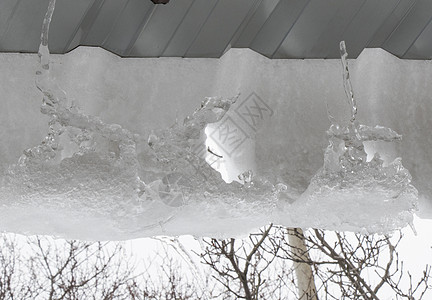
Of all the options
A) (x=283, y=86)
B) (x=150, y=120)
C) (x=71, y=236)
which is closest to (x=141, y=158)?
(x=150, y=120)

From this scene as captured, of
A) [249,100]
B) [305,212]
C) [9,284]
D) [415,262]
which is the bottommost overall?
[305,212]

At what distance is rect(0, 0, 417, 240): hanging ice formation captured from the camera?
0.83 m

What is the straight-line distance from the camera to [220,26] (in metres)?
0.92

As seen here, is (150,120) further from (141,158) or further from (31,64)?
(31,64)

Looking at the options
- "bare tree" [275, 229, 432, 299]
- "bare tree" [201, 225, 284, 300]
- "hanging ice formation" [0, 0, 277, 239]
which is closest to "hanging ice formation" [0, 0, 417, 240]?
"hanging ice formation" [0, 0, 277, 239]

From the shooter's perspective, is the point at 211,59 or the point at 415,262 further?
the point at 415,262

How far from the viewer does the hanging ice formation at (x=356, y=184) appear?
89cm

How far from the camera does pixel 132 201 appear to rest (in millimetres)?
844

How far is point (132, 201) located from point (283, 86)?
0.36 metres

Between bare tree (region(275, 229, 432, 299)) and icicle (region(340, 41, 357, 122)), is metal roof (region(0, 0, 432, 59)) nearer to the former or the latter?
icicle (region(340, 41, 357, 122))

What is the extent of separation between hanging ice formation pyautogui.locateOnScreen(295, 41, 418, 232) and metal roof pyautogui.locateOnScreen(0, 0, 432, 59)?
0.20ft

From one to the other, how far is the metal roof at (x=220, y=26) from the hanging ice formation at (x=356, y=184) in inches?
2.4

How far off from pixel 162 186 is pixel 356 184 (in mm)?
317

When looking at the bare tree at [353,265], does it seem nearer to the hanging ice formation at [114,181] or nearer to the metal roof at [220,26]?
the metal roof at [220,26]
